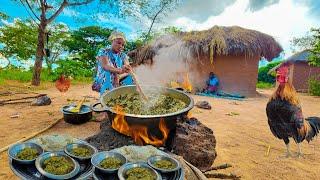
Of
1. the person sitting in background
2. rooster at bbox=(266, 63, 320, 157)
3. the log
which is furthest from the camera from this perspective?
the person sitting in background

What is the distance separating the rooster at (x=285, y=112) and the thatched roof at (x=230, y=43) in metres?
10.2

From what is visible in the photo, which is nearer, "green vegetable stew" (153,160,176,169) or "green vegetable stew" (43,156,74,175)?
"green vegetable stew" (43,156,74,175)

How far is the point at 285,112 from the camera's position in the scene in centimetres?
516

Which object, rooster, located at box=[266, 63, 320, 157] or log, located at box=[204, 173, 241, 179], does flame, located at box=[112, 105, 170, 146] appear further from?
rooster, located at box=[266, 63, 320, 157]

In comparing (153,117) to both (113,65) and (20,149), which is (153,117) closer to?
(20,149)

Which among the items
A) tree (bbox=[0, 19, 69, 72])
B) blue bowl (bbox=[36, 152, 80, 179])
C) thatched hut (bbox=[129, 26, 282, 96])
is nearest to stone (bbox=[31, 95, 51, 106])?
blue bowl (bbox=[36, 152, 80, 179])

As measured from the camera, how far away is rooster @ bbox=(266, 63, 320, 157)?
5137 millimetres

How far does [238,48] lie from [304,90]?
1054 cm

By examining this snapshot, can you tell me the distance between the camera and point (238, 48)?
15.5 m

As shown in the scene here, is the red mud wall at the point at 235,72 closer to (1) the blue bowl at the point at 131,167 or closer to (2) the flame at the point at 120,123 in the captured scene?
(2) the flame at the point at 120,123

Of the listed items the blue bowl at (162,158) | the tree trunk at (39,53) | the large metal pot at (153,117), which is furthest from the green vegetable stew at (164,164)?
the tree trunk at (39,53)

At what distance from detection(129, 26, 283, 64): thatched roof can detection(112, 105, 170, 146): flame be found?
40.0 feet

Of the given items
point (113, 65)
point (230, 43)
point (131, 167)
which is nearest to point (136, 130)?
point (131, 167)

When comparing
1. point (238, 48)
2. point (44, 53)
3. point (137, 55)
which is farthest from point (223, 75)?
point (44, 53)
